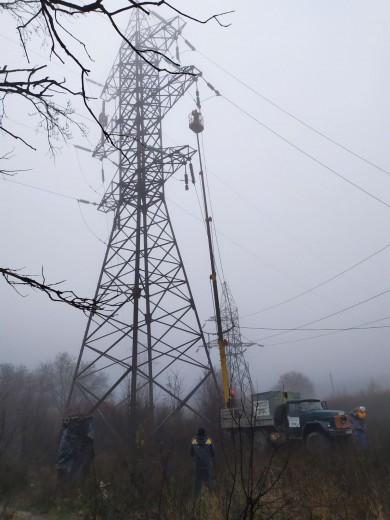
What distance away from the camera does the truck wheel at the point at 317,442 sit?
10145 millimetres

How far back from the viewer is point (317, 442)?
10.9m

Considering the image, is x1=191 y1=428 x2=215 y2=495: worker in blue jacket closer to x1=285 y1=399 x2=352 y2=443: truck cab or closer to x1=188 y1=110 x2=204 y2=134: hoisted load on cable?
x1=285 y1=399 x2=352 y2=443: truck cab

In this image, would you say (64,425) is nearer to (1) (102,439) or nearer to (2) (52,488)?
(2) (52,488)

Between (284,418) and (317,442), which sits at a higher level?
(284,418)

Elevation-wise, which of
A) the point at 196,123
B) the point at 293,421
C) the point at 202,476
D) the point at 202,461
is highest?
the point at 196,123

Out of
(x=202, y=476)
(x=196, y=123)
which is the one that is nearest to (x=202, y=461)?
(x=202, y=476)

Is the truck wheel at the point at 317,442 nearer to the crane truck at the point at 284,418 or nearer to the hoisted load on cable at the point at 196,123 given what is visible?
the crane truck at the point at 284,418

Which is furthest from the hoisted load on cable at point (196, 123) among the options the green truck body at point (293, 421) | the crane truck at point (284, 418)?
the green truck body at point (293, 421)

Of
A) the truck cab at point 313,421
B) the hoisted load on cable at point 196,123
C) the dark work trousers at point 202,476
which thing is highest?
the hoisted load on cable at point 196,123

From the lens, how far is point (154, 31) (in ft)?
49.3

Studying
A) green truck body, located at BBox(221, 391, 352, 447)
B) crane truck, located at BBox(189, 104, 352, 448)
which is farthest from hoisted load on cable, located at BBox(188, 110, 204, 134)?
green truck body, located at BBox(221, 391, 352, 447)

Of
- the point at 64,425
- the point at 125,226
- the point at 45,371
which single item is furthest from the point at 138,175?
the point at 45,371

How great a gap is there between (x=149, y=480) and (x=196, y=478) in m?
0.94

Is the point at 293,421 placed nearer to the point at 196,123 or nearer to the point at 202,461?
the point at 202,461
